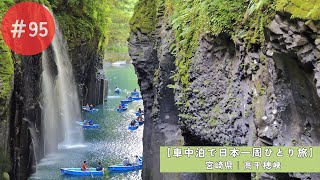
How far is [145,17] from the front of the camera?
68.8 feet

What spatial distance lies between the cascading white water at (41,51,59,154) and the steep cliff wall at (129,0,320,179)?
889 centimetres

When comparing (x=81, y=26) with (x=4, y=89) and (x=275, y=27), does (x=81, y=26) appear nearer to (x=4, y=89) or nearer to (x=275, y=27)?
(x=4, y=89)

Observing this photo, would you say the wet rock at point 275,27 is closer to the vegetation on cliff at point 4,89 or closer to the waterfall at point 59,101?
the vegetation on cliff at point 4,89

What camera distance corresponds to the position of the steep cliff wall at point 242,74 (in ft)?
23.4

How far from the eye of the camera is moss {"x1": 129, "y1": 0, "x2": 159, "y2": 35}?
2064 centimetres

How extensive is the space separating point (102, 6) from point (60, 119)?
27.4 ft

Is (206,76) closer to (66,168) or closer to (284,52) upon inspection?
(284,52)

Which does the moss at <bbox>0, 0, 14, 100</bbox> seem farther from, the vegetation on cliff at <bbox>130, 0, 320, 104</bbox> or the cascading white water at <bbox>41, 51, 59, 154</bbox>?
the cascading white water at <bbox>41, 51, 59, 154</bbox>

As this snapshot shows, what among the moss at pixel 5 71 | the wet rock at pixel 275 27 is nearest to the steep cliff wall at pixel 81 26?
the moss at pixel 5 71

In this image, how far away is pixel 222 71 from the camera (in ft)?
37.2

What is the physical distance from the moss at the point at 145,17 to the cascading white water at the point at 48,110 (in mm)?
5850

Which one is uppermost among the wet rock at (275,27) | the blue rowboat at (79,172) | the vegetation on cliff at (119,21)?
the vegetation on cliff at (119,21)

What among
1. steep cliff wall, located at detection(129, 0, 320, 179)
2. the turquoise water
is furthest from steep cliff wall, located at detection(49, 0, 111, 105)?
steep cliff wall, located at detection(129, 0, 320, 179)

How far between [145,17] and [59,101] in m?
10.4
